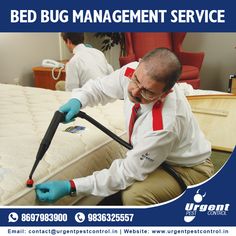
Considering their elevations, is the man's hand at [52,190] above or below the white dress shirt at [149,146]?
below

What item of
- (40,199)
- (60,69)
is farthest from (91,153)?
(60,69)

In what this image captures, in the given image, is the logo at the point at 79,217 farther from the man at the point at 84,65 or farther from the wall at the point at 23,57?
the wall at the point at 23,57

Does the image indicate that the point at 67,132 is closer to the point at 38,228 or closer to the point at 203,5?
the point at 38,228

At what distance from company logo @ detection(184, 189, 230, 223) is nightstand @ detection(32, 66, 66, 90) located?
5.13ft

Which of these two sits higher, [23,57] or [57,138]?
[23,57]

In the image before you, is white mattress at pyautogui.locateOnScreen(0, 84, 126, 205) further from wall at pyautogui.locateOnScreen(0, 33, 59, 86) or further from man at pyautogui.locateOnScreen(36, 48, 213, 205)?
wall at pyautogui.locateOnScreen(0, 33, 59, 86)

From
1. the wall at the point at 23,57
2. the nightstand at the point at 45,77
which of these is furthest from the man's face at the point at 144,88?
the nightstand at the point at 45,77

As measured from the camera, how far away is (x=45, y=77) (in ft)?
7.32

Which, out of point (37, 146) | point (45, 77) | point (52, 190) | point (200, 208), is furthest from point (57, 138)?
point (45, 77)

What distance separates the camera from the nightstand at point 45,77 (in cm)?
219

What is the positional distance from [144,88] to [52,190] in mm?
339

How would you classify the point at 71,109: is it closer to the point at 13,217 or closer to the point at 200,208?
the point at 13,217

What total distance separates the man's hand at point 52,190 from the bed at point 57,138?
21 millimetres

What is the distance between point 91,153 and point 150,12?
19.3 inches
